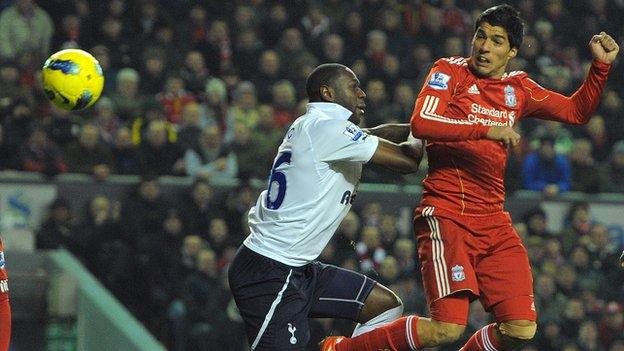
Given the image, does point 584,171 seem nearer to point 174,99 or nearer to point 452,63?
point 174,99

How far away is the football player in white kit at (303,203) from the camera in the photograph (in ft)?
23.3

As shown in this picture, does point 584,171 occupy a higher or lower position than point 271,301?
lower

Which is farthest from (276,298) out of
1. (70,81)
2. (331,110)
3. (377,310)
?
(70,81)

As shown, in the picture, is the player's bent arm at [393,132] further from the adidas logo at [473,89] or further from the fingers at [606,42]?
the fingers at [606,42]

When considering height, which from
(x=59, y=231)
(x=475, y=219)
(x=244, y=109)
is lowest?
(x=59, y=231)

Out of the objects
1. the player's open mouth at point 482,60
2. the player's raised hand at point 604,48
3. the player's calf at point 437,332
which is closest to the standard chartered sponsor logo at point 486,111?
the player's open mouth at point 482,60

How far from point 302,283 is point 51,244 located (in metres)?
5.06

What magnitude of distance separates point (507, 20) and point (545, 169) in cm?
729

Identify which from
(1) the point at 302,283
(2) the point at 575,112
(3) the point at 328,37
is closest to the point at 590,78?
(2) the point at 575,112

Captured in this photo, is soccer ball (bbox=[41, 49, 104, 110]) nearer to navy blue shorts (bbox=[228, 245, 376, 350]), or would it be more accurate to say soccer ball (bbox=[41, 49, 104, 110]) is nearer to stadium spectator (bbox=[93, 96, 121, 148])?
navy blue shorts (bbox=[228, 245, 376, 350])

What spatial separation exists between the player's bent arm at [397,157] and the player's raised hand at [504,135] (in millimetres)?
431

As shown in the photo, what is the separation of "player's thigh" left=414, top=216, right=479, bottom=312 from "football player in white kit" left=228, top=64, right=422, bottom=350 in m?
0.49

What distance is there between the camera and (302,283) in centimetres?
730

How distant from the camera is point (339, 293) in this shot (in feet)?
24.6
